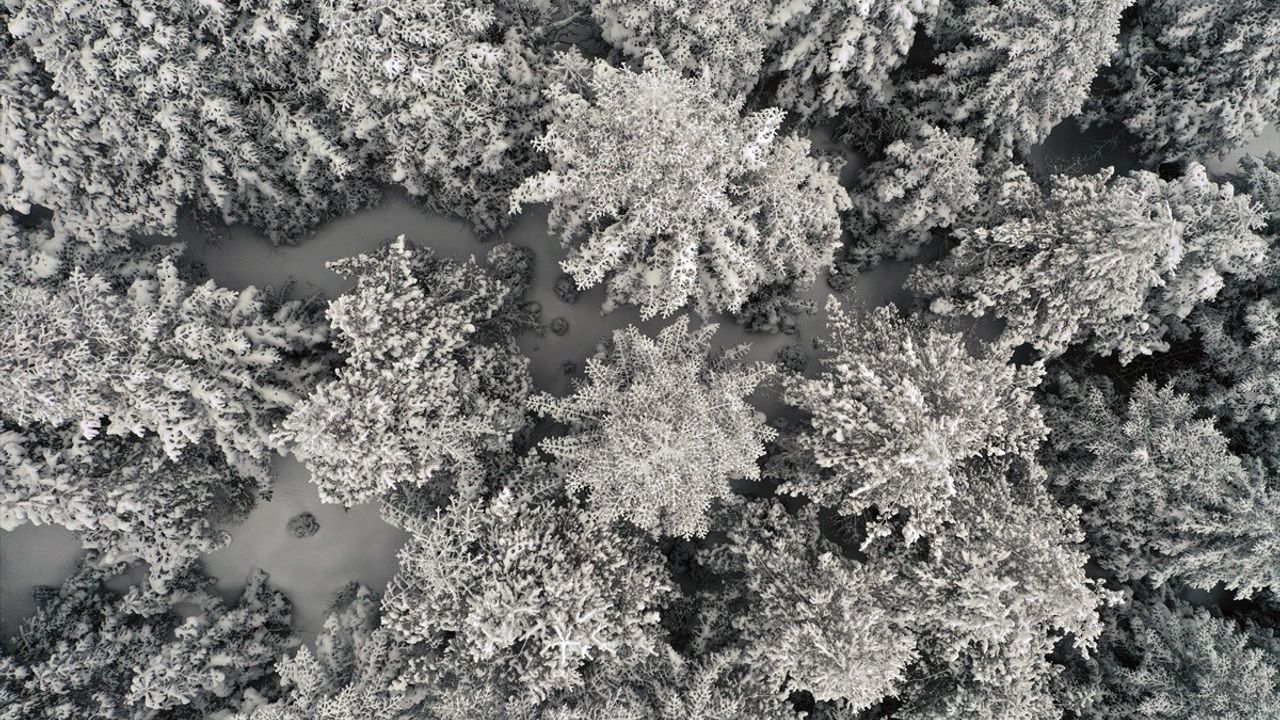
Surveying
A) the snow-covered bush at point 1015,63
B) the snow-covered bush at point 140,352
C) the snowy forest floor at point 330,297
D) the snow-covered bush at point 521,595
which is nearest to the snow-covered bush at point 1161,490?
the snowy forest floor at point 330,297

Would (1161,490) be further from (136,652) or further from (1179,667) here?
(136,652)

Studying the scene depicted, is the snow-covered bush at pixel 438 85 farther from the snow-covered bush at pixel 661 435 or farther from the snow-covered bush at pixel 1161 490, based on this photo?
the snow-covered bush at pixel 1161 490

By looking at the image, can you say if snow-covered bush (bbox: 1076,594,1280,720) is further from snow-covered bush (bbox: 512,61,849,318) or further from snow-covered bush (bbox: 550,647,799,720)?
snow-covered bush (bbox: 512,61,849,318)

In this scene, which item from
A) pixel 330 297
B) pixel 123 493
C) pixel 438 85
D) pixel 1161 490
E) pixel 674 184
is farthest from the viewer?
pixel 330 297

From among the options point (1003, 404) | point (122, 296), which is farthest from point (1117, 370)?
point (122, 296)

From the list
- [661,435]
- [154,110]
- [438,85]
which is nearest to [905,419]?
[661,435]

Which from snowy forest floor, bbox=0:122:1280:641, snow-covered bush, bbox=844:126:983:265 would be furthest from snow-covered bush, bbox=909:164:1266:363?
snowy forest floor, bbox=0:122:1280:641
